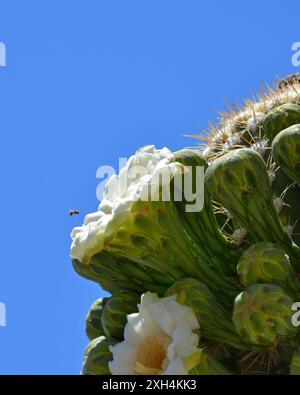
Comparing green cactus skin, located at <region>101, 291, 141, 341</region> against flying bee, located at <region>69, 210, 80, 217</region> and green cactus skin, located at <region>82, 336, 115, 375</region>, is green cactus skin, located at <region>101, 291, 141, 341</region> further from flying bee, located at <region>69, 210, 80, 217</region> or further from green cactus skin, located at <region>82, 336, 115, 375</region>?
flying bee, located at <region>69, 210, 80, 217</region>

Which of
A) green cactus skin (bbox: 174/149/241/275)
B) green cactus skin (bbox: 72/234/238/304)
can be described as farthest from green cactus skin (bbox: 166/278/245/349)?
green cactus skin (bbox: 174/149/241/275)

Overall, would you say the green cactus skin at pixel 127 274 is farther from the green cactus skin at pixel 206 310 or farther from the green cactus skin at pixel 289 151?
the green cactus skin at pixel 289 151

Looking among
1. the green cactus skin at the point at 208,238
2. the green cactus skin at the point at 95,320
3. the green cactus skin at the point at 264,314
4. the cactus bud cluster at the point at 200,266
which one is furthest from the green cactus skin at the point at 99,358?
the green cactus skin at the point at 264,314

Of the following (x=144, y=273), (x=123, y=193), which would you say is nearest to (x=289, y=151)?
(x=123, y=193)

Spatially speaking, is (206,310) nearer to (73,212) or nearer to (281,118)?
(281,118)
